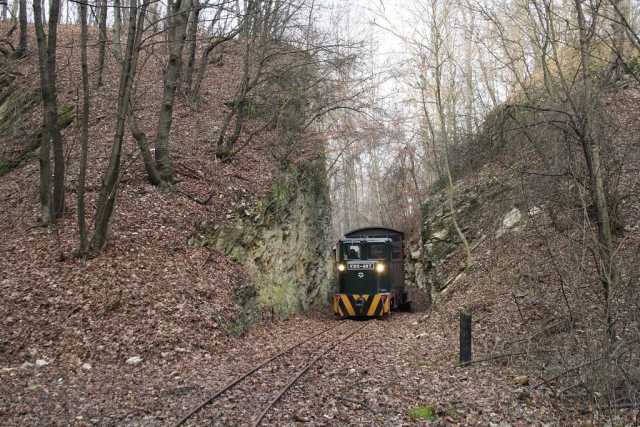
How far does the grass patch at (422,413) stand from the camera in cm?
607

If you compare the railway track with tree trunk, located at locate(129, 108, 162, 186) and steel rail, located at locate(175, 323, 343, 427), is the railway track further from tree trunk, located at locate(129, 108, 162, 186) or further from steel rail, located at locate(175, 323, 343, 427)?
tree trunk, located at locate(129, 108, 162, 186)

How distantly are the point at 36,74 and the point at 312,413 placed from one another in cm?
1719

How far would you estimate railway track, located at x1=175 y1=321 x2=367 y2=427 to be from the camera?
5.86 meters

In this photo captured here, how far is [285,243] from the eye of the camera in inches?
650

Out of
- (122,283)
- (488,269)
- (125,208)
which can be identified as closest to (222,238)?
(125,208)

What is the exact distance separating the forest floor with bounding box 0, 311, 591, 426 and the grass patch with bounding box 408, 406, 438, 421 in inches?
1.4

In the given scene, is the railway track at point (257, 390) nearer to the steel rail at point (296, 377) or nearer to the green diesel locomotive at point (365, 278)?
the steel rail at point (296, 377)

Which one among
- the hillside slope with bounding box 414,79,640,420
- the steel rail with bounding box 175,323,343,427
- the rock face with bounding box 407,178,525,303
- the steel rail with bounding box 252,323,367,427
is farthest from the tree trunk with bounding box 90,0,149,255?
the rock face with bounding box 407,178,525,303

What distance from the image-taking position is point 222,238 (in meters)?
13.2

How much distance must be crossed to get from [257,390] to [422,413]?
2289 mm

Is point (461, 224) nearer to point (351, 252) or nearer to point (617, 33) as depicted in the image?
point (351, 252)

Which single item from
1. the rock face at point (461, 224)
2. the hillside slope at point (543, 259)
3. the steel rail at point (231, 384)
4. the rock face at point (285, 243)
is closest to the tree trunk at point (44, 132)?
the rock face at point (285, 243)

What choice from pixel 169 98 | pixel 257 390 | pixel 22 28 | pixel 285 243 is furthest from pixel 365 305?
pixel 22 28

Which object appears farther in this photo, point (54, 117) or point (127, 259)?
point (54, 117)
